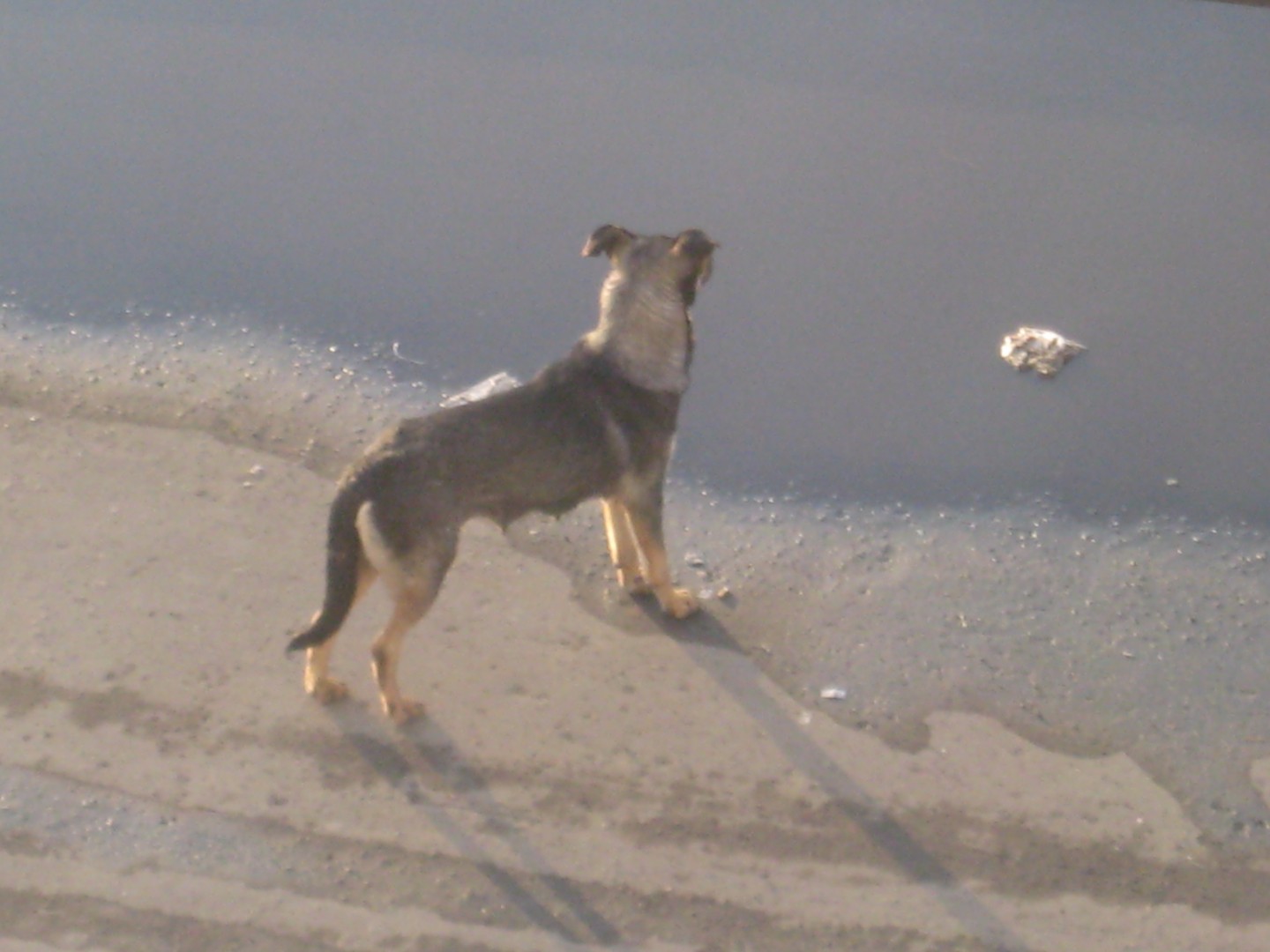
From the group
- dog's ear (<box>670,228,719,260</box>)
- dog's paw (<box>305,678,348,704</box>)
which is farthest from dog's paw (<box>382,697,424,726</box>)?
dog's ear (<box>670,228,719,260</box>)

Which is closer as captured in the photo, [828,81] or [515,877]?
[515,877]

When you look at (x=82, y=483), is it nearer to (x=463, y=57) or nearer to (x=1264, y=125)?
(x=463, y=57)

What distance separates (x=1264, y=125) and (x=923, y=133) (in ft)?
6.74

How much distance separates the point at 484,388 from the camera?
6.38m

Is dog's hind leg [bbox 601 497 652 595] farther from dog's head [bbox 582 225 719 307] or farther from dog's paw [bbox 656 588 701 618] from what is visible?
dog's head [bbox 582 225 719 307]

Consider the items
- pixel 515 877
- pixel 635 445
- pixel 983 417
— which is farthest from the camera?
pixel 983 417

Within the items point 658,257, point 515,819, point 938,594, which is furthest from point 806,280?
point 515,819

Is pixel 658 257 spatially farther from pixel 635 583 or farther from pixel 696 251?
pixel 635 583

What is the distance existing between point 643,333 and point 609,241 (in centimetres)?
39

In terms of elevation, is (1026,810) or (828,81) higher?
(828,81)

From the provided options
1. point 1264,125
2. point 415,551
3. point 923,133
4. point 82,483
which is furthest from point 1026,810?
point 1264,125

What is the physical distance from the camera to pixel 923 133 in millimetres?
8188

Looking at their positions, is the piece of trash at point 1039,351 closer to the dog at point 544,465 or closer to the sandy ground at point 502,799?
the dog at point 544,465

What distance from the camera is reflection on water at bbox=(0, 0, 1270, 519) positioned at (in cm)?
633
